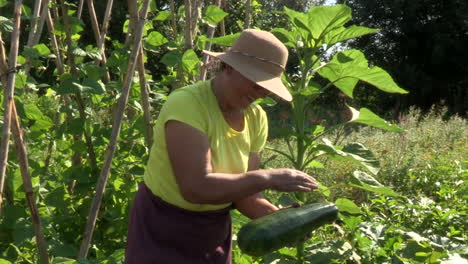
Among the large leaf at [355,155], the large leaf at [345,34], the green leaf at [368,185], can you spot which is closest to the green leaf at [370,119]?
the large leaf at [355,155]

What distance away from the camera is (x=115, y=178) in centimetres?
341

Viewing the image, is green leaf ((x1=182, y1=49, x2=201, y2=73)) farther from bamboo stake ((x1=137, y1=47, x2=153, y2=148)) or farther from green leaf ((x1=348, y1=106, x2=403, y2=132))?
green leaf ((x1=348, y1=106, x2=403, y2=132))

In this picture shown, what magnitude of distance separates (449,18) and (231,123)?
19.4 metres

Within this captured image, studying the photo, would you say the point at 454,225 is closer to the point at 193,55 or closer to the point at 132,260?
the point at 193,55

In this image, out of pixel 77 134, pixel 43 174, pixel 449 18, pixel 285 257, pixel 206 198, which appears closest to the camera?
pixel 206 198

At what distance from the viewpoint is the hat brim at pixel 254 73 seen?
204cm

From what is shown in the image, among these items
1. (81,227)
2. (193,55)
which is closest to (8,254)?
(81,227)

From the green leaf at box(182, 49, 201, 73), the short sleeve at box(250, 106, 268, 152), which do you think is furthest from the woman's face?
the green leaf at box(182, 49, 201, 73)

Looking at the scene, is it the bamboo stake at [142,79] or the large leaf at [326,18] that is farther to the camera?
the bamboo stake at [142,79]

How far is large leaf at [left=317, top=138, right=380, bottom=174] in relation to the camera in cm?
273

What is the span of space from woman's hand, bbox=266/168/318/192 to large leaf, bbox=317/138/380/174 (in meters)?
0.68

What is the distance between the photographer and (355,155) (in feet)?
9.14

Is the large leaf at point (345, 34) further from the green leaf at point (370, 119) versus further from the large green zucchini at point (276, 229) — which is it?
the large green zucchini at point (276, 229)

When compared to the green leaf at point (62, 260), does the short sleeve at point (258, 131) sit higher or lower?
higher
